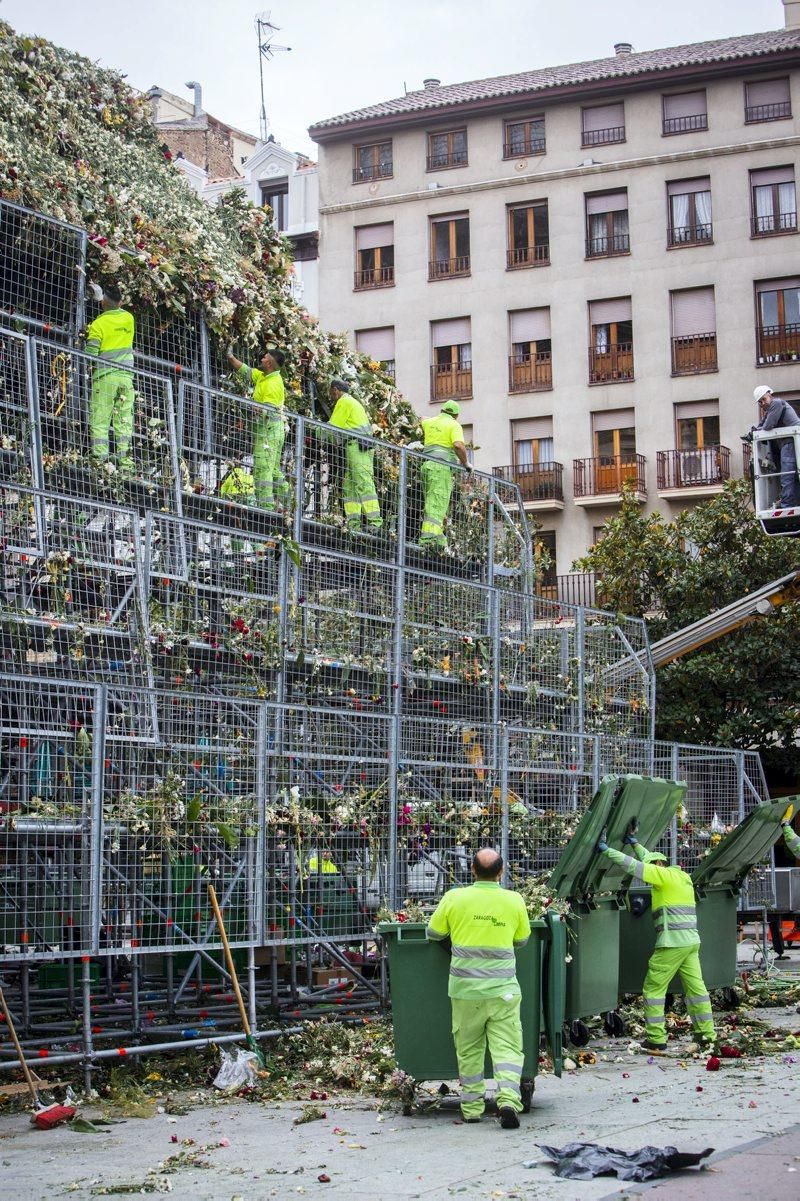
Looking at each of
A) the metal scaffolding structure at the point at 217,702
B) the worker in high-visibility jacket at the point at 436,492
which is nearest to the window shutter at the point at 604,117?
the worker in high-visibility jacket at the point at 436,492

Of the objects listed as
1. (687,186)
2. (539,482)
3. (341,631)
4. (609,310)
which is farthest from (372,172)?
(341,631)

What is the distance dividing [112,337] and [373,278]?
31.4 meters

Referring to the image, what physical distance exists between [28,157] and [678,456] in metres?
28.0

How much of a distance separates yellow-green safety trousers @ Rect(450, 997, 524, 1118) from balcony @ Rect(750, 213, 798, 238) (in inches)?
1351

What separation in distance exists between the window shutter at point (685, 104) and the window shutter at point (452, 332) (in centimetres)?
756

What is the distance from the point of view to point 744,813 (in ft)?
59.5

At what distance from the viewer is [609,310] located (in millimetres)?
41469

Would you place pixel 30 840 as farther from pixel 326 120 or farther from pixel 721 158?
pixel 326 120

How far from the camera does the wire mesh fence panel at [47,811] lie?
9727mm

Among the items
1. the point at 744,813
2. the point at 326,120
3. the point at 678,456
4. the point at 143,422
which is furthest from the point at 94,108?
the point at 326,120

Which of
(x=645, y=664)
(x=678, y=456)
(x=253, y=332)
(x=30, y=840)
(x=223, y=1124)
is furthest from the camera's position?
(x=678, y=456)

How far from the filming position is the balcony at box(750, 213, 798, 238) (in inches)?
1583

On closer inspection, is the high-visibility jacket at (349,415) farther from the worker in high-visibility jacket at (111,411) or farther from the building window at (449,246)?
the building window at (449,246)

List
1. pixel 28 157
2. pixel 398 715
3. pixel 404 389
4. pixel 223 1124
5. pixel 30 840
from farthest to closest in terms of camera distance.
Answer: pixel 404 389 → pixel 28 157 → pixel 398 715 → pixel 30 840 → pixel 223 1124
